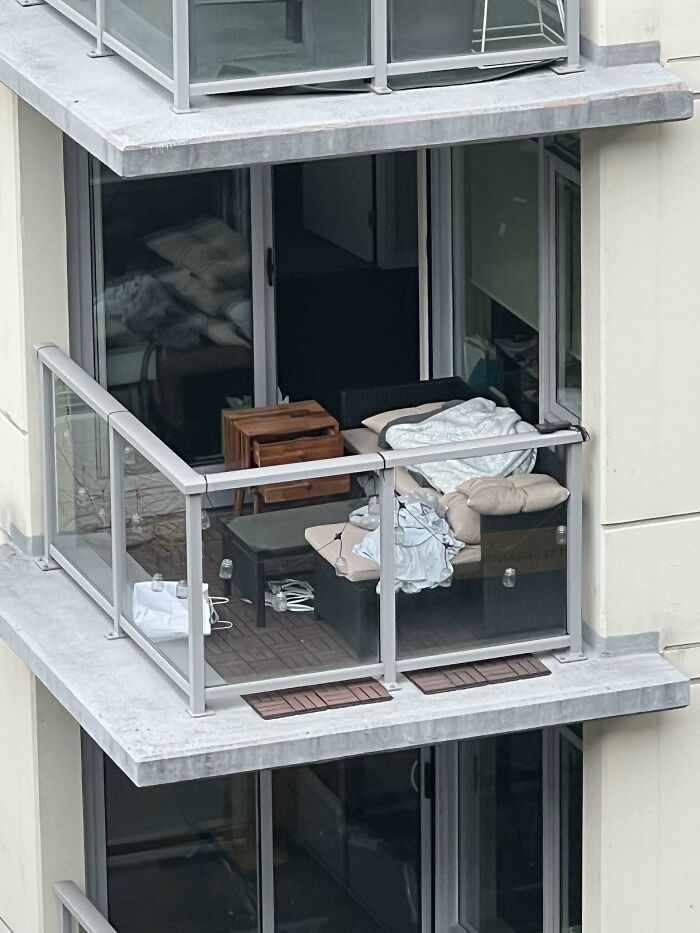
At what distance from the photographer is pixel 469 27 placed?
1204 centimetres

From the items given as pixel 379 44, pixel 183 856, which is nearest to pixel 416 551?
pixel 379 44

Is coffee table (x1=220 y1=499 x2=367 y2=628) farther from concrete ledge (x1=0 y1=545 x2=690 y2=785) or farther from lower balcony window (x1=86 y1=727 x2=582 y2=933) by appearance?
lower balcony window (x1=86 y1=727 x2=582 y2=933)

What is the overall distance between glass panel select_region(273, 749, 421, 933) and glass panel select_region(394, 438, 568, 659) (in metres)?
3.10

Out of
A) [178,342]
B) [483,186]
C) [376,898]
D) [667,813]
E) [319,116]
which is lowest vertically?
[376,898]

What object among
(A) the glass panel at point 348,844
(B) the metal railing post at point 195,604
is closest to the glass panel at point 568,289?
(B) the metal railing post at point 195,604

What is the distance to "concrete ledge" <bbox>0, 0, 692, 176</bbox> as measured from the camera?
11.4 meters

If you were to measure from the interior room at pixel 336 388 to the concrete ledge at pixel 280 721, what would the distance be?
0.25 m

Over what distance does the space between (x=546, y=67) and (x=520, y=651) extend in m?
2.84

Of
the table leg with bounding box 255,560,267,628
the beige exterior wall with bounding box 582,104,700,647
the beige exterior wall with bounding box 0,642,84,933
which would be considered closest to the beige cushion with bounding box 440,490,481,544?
the beige exterior wall with bounding box 582,104,700,647

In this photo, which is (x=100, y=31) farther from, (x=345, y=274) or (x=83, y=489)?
(x=345, y=274)

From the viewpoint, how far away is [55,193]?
44.3 feet

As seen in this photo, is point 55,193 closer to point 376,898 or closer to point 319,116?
point 319,116

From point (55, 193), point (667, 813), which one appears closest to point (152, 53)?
point (55, 193)

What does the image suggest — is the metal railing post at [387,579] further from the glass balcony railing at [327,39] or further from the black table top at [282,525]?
the glass balcony railing at [327,39]
